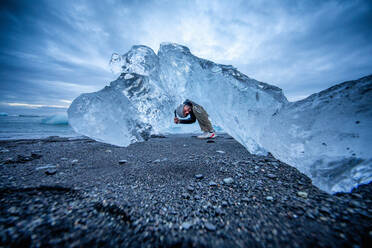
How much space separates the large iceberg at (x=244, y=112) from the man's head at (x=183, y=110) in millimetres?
442

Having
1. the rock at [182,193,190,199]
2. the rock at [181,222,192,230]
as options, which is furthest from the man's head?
the rock at [181,222,192,230]

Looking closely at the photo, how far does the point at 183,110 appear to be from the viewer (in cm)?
589

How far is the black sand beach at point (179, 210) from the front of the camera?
1.00 metres

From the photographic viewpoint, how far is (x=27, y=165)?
2.62m

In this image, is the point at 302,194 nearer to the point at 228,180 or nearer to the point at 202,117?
the point at 228,180

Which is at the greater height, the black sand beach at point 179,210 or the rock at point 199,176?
the rock at point 199,176

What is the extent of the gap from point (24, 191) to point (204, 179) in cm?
223

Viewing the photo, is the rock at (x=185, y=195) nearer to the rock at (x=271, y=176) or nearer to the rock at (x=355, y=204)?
the rock at (x=271, y=176)

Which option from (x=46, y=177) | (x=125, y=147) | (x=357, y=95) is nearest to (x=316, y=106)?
(x=357, y=95)

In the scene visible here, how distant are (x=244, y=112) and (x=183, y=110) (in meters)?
3.11

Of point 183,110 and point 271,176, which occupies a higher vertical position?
point 183,110

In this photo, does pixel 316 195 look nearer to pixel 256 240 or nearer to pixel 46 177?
pixel 256 240

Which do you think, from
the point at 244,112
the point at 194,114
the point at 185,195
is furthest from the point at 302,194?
the point at 194,114

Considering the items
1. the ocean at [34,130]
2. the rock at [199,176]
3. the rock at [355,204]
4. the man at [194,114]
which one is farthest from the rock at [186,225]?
the ocean at [34,130]
